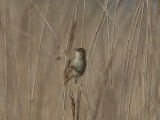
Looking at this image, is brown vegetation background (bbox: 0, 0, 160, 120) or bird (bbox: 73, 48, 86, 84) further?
bird (bbox: 73, 48, 86, 84)

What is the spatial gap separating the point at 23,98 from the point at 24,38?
1.11ft

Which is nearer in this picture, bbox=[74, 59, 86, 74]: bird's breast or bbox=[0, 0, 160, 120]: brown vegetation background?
bbox=[0, 0, 160, 120]: brown vegetation background

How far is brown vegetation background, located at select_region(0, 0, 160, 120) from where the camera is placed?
4.39 feet

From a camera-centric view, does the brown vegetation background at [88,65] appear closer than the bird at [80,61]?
Yes

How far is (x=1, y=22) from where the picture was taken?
1453mm

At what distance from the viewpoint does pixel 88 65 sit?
60.0 inches

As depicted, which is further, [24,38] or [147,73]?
[24,38]

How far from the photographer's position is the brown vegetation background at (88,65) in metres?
1.34

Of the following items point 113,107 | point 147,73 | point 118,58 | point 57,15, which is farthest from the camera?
point 118,58

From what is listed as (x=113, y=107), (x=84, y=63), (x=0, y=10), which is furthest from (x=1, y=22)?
(x=113, y=107)

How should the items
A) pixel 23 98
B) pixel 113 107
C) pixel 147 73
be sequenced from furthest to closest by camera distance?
pixel 23 98 → pixel 147 73 → pixel 113 107

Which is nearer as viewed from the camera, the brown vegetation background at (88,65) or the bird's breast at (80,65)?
the brown vegetation background at (88,65)

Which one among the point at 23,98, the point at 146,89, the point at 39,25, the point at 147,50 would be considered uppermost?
the point at 39,25

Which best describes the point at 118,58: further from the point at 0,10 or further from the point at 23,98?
the point at 0,10
